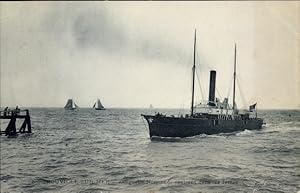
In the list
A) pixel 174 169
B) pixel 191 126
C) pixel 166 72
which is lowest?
pixel 174 169

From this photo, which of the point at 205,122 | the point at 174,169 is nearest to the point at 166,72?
the point at 174,169

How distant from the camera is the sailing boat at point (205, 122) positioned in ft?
16.3

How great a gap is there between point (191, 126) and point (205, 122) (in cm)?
52

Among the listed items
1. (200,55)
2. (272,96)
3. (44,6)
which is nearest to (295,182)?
(272,96)

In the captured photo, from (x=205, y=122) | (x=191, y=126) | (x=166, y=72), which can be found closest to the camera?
(x=166, y=72)

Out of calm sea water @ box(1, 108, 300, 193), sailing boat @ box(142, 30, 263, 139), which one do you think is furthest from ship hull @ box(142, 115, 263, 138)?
calm sea water @ box(1, 108, 300, 193)

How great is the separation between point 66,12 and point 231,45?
5.14ft

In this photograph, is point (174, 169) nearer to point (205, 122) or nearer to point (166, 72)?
point (166, 72)

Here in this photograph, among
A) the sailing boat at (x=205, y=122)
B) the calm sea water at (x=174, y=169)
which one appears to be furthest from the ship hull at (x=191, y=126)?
the calm sea water at (x=174, y=169)

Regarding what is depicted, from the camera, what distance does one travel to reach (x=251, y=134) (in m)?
4.64

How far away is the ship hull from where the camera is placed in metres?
5.74

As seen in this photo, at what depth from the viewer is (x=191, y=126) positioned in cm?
693

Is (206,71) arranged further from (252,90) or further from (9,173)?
(9,173)

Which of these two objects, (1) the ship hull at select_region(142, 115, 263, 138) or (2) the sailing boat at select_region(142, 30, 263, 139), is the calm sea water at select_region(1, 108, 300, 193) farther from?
(1) the ship hull at select_region(142, 115, 263, 138)
